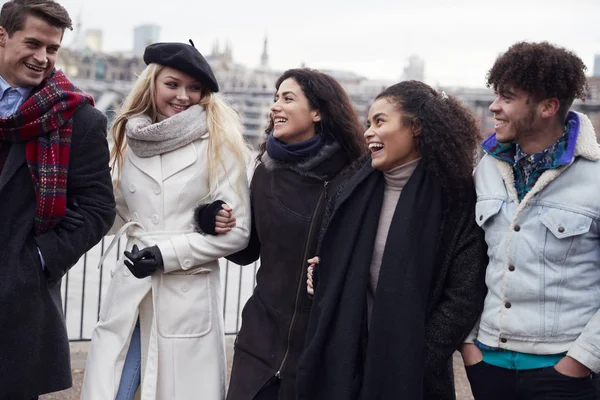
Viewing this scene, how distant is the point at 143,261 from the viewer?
2934 millimetres

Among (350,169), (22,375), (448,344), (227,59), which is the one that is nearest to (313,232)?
(350,169)

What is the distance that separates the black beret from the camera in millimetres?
3104

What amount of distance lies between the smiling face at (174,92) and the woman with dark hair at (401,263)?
0.82 m

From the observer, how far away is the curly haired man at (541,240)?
2.35 meters

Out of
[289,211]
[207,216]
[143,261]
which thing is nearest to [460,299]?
[289,211]

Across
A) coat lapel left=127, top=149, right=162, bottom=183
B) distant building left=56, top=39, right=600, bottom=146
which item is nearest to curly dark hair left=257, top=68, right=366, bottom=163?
coat lapel left=127, top=149, right=162, bottom=183

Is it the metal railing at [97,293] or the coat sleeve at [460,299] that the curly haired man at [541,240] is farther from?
the metal railing at [97,293]

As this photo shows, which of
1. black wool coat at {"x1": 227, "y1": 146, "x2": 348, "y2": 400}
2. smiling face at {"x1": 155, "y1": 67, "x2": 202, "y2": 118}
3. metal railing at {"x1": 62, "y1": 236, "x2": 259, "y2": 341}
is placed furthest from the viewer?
metal railing at {"x1": 62, "y1": 236, "x2": 259, "y2": 341}

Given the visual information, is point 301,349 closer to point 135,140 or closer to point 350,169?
point 350,169

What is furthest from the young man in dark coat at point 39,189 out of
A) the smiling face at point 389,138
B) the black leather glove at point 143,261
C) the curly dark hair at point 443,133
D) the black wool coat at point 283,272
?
the curly dark hair at point 443,133

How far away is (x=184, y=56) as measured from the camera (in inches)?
122

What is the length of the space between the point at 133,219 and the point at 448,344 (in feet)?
4.34

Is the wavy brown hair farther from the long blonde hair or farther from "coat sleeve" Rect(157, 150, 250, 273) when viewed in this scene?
"coat sleeve" Rect(157, 150, 250, 273)

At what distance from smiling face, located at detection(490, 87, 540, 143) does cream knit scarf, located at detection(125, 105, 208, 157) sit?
3.84 ft
